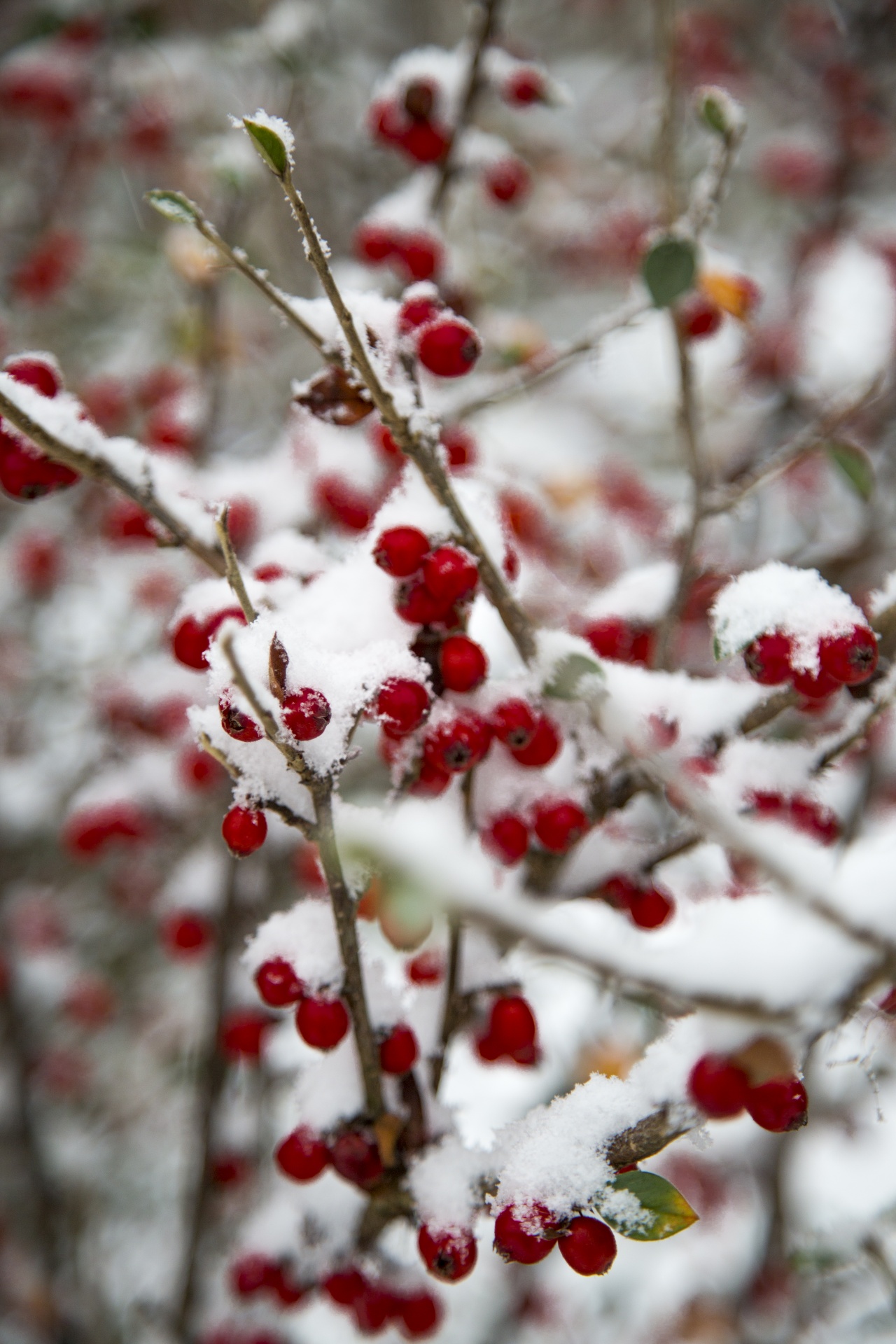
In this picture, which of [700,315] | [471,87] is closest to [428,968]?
[700,315]

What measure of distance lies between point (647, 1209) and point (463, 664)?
54cm

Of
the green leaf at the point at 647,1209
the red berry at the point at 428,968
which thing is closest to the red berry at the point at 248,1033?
the red berry at the point at 428,968

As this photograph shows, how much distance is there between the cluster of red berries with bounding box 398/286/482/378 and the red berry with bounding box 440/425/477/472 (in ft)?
1.26

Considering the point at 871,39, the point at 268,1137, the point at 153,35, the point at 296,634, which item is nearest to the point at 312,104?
the point at 153,35

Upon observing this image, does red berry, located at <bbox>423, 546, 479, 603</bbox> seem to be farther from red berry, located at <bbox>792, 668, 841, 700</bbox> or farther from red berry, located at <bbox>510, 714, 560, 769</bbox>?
red berry, located at <bbox>792, 668, 841, 700</bbox>

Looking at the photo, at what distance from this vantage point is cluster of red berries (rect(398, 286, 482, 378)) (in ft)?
3.22

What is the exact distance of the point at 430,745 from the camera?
0.95 meters

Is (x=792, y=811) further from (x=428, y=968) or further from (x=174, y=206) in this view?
(x=174, y=206)

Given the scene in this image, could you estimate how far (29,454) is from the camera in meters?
0.99

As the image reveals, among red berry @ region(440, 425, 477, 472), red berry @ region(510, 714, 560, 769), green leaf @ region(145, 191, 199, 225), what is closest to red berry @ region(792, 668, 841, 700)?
red berry @ region(510, 714, 560, 769)

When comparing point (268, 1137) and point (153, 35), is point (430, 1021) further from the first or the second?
point (153, 35)

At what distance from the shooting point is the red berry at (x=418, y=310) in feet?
3.39

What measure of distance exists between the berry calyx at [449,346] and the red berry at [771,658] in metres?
0.44

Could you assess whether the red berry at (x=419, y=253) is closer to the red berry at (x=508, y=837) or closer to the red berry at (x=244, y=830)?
the red berry at (x=508, y=837)
